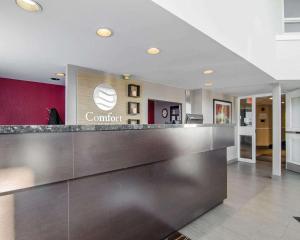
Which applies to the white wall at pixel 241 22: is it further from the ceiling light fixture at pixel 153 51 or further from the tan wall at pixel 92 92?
the tan wall at pixel 92 92

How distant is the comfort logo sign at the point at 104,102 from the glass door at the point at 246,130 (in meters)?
4.66

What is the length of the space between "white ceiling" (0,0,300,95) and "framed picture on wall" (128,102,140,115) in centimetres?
64

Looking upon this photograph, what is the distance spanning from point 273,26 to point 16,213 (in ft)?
19.3

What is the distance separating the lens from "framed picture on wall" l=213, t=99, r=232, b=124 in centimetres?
629

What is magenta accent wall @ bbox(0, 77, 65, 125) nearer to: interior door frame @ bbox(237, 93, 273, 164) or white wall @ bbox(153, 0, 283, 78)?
white wall @ bbox(153, 0, 283, 78)

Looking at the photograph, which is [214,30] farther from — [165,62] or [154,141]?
[154,141]

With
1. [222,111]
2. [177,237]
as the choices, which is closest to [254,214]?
[177,237]

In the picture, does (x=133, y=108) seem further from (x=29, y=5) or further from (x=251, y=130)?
(x=251, y=130)

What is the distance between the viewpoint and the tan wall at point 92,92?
3.63 m

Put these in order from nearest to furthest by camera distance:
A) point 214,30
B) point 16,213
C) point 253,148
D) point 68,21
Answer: point 16,213 → point 68,21 → point 214,30 → point 253,148

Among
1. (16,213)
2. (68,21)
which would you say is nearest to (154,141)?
(16,213)

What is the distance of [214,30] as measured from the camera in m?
2.44

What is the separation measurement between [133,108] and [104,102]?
73cm

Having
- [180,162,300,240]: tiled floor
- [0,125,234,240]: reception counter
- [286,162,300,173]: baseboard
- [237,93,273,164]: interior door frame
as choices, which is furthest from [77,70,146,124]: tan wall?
[286,162,300,173]: baseboard
